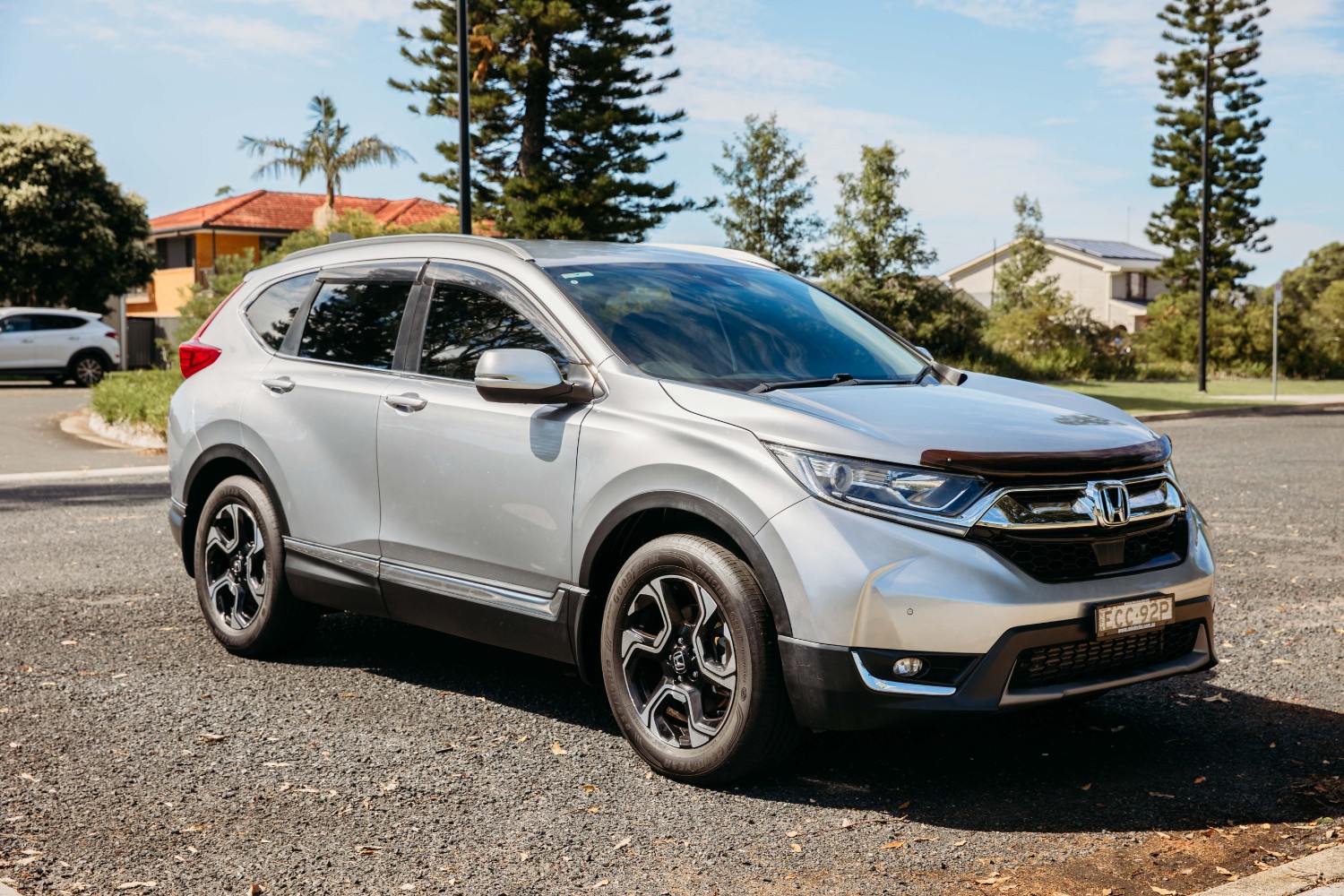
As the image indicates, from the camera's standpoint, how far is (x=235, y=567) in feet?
20.2

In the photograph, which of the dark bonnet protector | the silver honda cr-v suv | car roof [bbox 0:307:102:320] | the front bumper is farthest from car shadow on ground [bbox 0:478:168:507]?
car roof [bbox 0:307:102:320]

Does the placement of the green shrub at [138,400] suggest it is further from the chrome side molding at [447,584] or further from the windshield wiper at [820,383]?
the windshield wiper at [820,383]

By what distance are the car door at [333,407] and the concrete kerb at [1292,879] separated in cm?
328

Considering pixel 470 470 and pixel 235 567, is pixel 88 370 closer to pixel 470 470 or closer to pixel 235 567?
pixel 235 567

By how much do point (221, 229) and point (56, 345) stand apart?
23031 millimetres

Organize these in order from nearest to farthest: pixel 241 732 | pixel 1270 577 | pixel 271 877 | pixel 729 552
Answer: pixel 271 877, pixel 729 552, pixel 241 732, pixel 1270 577

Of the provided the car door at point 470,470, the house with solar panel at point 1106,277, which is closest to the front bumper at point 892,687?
the car door at point 470,470

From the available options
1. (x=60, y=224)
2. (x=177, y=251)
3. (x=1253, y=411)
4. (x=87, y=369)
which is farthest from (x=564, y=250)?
(x=177, y=251)

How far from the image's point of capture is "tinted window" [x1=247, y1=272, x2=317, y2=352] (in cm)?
616

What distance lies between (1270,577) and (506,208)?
22.6m

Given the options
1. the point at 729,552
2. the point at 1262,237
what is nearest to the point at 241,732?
the point at 729,552

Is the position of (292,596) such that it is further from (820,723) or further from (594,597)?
(820,723)

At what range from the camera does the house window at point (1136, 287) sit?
77375 millimetres

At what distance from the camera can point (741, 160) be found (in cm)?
3869
